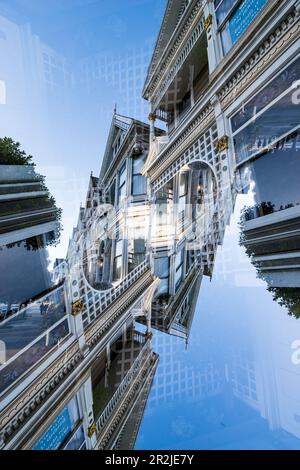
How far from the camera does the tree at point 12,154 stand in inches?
120

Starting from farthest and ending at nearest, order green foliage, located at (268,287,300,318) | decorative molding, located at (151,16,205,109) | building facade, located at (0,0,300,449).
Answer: decorative molding, located at (151,16,205,109)
green foliage, located at (268,287,300,318)
building facade, located at (0,0,300,449)

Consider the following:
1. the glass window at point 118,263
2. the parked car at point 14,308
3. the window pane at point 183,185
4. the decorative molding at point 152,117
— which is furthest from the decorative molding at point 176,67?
the parked car at point 14,308

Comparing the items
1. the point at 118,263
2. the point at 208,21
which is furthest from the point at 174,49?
the point at 118,263

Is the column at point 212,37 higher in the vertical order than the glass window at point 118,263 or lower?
higher

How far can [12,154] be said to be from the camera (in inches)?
130

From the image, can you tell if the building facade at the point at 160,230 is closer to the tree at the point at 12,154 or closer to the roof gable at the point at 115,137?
the roof gable at the point at 115,137

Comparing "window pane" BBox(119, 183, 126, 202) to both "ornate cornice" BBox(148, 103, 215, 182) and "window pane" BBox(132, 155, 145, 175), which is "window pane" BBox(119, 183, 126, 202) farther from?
"ornate cornice" BBox(148, 103, 215, 182)

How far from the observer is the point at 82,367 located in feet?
8.93

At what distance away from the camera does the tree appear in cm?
304

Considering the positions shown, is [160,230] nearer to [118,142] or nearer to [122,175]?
[122,175]

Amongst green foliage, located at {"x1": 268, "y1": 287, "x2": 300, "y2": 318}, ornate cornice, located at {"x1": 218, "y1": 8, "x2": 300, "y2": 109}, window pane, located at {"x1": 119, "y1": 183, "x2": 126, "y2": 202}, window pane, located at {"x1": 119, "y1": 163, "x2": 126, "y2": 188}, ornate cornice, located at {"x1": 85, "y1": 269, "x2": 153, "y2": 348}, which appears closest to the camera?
ornate cornice, located at {"x1": 218, "y1": 8, "x2": 300, "y2": 109}

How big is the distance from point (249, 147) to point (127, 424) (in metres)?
4.75

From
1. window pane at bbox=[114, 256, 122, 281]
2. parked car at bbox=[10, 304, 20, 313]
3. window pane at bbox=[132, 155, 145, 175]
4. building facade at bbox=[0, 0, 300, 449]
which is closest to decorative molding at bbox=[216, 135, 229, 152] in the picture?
building facade at bbox=[0, 0, 300, 449]

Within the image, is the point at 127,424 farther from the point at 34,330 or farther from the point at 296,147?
the point at 296,147
